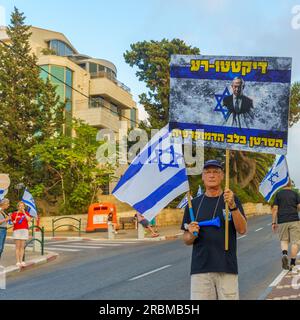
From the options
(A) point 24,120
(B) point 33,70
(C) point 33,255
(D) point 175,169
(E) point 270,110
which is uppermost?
(B) point 33,70

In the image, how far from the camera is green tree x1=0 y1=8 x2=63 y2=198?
107ft

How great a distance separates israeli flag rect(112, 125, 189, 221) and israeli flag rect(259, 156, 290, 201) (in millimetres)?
7457

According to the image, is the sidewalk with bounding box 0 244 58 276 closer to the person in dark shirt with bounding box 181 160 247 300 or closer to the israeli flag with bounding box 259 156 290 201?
the israeli flag with bounding box 259 156 290 201

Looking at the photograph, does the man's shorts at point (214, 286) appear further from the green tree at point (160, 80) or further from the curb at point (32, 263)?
the green tree at point (160, 80)

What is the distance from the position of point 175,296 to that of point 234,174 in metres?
39.7

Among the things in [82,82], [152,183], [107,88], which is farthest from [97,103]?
[152,183]

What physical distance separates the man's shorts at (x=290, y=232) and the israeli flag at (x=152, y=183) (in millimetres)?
5001

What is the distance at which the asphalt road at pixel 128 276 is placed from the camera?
8.90 metres

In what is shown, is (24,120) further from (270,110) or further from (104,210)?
(270,110)

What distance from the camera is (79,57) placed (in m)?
48.2

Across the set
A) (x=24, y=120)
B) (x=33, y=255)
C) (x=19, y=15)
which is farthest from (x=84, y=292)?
(x=19, y=15)

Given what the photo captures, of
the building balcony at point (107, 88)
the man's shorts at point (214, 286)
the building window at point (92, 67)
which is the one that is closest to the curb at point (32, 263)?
the man's shorts at point (214, 286)

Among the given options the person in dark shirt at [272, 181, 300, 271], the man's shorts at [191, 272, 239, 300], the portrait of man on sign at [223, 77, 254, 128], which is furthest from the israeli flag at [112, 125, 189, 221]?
the person in dark shirt at [272, 181, 300, 271]

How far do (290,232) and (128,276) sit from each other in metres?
3.64
